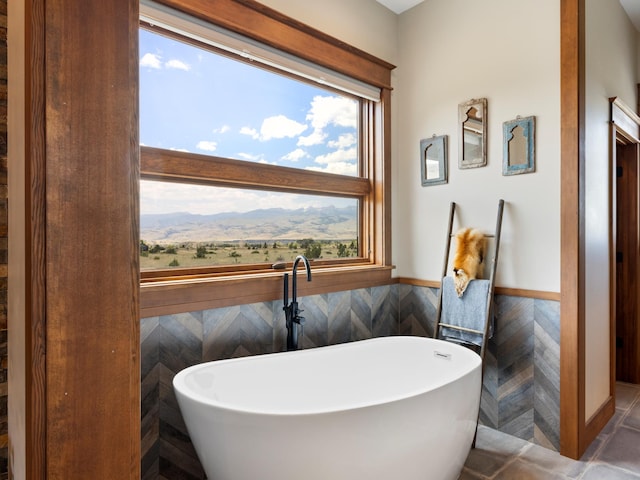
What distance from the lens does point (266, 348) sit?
2311 mm

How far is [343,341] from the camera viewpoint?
2.74m

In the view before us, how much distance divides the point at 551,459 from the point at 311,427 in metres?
1.73

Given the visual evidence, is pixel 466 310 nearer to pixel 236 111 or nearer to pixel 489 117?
pixel 489 117

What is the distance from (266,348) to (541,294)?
171cm

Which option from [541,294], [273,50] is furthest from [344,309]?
[273,50]

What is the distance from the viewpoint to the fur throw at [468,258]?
257 cm

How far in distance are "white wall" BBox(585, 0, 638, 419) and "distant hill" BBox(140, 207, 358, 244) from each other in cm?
157

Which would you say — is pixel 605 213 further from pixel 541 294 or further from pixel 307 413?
pixel 307 413

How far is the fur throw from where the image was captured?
257 cm

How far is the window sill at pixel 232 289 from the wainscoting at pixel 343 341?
0.04 metres

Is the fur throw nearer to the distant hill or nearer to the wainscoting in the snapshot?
the wainscoting

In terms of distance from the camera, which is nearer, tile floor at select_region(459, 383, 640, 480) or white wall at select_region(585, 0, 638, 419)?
tile floor at select_region(459, 383, 640, 480)

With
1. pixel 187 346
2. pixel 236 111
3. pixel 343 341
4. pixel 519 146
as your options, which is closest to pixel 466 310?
pixel 343 341

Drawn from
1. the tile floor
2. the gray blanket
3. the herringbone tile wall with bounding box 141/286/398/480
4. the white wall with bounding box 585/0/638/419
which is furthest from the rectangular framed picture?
the tile floor
